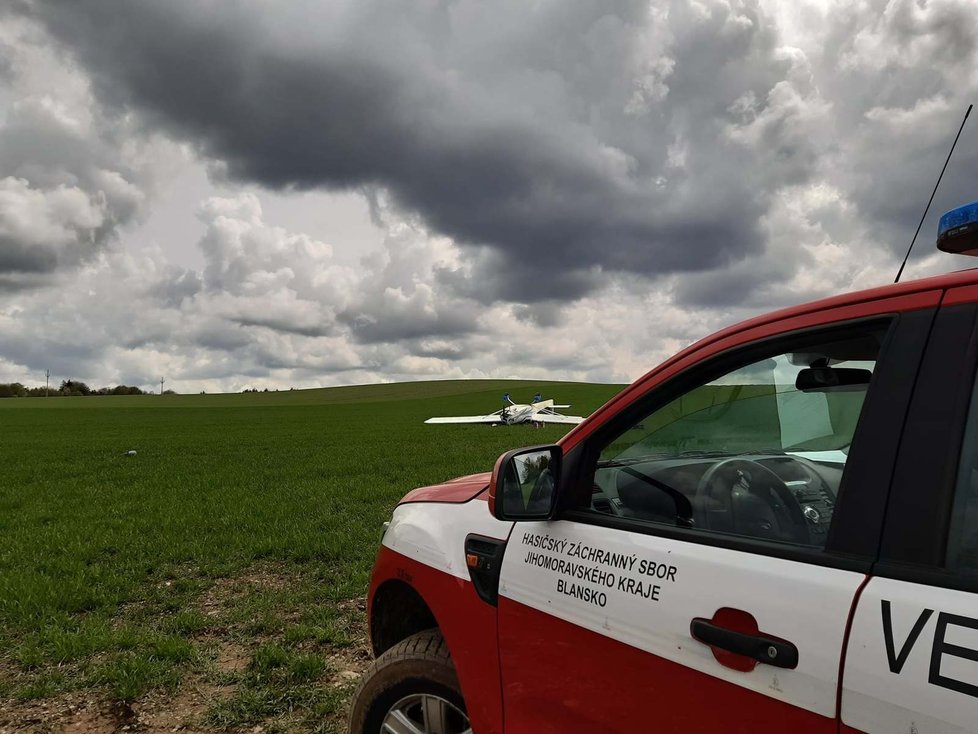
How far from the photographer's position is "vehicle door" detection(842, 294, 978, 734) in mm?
1111

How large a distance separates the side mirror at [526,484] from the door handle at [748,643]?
62 cm

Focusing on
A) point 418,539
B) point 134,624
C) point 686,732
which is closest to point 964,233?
point 686,732

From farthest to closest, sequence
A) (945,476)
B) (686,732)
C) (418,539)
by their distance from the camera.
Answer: (418,539), (686,732), (945,476)

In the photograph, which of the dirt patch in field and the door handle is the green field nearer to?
the dirt patch in field

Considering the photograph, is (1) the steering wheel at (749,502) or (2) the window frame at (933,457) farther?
(1) the steering wheel at (749,502)

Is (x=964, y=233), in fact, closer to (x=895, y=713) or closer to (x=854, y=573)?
(x=854, y=573)

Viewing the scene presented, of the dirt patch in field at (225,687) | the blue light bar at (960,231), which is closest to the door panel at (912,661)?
the blue light bar at (960,231)

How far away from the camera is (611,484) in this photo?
2.07 meters

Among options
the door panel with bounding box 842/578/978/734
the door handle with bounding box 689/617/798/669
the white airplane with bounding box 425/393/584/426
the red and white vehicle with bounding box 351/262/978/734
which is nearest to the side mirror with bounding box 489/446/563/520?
the red and white vehicle with bounding box 351/262/978/734

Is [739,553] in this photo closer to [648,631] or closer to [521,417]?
[648,631]

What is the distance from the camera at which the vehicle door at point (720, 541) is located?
4.33ft

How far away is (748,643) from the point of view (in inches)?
54.1

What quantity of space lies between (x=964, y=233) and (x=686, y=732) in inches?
54.0

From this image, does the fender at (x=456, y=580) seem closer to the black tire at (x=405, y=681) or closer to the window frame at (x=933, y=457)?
the black tire at (x=405, y=681)
